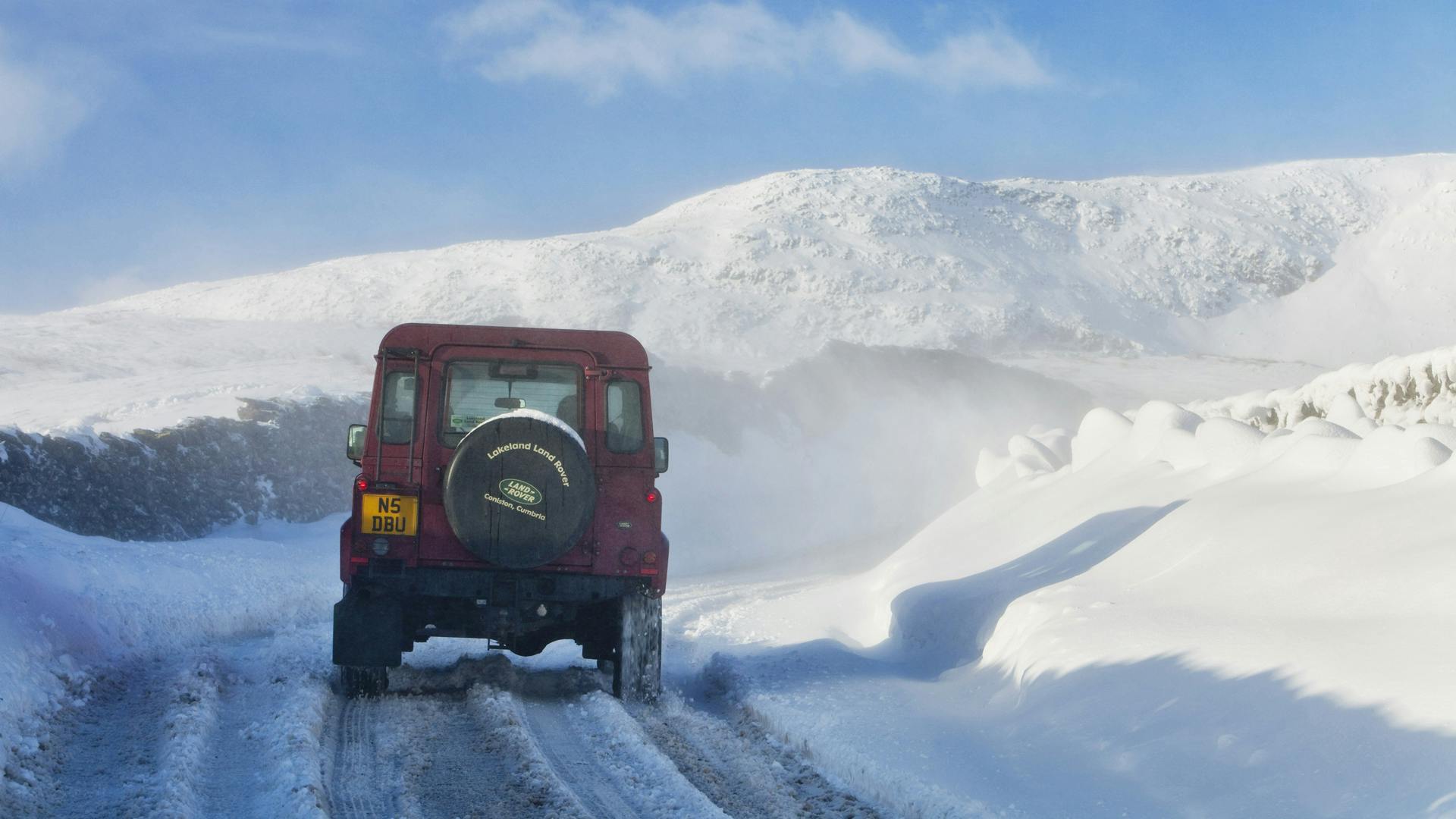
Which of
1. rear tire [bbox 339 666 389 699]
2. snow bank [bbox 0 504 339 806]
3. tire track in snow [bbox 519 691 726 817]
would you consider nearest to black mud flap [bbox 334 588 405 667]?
rear tire [bbox 339 666 389 699]

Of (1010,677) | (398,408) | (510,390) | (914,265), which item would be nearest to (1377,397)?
(1010,677)

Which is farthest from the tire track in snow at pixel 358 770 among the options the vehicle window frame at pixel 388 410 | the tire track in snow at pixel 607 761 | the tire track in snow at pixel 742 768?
the vehicle window frame at pixel 388 410

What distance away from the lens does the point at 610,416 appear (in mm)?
9344

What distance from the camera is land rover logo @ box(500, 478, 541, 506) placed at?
8484 millimetres

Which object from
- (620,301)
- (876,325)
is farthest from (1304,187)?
(620,301)

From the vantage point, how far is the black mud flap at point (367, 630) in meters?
8.69

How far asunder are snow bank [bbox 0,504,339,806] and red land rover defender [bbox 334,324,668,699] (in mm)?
2092

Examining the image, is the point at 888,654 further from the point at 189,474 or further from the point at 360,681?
the point at 189,474

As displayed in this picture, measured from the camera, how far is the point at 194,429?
94.5 feet

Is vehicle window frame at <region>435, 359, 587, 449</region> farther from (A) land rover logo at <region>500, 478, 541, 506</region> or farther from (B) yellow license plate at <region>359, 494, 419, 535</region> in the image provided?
(A) land rover logo at <region>500, 478, 541, 506</region>

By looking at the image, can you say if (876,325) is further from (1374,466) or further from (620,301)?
(1374,466)

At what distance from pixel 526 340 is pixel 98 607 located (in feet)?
16.7

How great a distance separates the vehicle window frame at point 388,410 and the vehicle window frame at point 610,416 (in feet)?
4.67

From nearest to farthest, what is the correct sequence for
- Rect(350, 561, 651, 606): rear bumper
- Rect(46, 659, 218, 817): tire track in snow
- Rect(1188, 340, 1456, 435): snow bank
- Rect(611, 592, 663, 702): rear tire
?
1. Rect(46, 659, 218, 817): tire track in snow
2. Rect(350, 561, 651, 606): rear bumper
3. Rect(611, 592, 663, 702): rear tire
4. Rect(1188, 340, 1456, 435): snow bank
